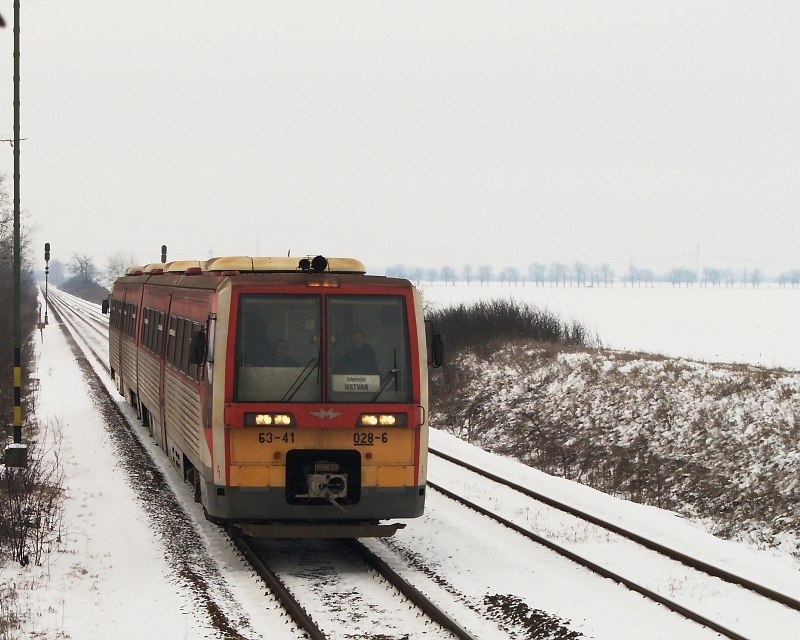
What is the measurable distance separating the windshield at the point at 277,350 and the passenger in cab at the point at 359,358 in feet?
0.97

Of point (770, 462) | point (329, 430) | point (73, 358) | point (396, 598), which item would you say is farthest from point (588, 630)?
point (73, 358)

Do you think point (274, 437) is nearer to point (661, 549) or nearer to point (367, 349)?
point (367, 349)

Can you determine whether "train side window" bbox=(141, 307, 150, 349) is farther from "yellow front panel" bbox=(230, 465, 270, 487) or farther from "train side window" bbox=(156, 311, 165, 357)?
"yellow front panel" bbox=(230, 465, 270, 487)

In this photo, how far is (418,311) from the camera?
33.1 ft

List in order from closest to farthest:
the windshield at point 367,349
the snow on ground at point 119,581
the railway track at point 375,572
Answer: the railway track at point 375,572, the snow on ground at point 119,581, the windshield at point 367,349

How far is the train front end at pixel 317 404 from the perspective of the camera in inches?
380

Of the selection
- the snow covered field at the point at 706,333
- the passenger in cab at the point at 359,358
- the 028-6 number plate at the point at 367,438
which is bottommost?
the snow covered field at the point at 706,333

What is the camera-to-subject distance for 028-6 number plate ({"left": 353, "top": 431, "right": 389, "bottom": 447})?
32.1 feet

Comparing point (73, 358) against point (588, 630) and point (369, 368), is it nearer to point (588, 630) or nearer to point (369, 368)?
point (369, 368)

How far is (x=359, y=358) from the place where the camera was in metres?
9.89

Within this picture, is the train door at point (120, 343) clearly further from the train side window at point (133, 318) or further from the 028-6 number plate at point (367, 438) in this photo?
the 028-6 number plate at point (367, 438)

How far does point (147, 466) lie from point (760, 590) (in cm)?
994

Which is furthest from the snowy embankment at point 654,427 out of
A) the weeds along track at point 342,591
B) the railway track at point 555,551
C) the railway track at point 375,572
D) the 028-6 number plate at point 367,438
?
the 028-6 number plate at point 367,438

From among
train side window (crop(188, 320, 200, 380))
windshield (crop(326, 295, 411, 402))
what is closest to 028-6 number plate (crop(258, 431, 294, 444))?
windshield (crop(326, 295, 411, 402))
